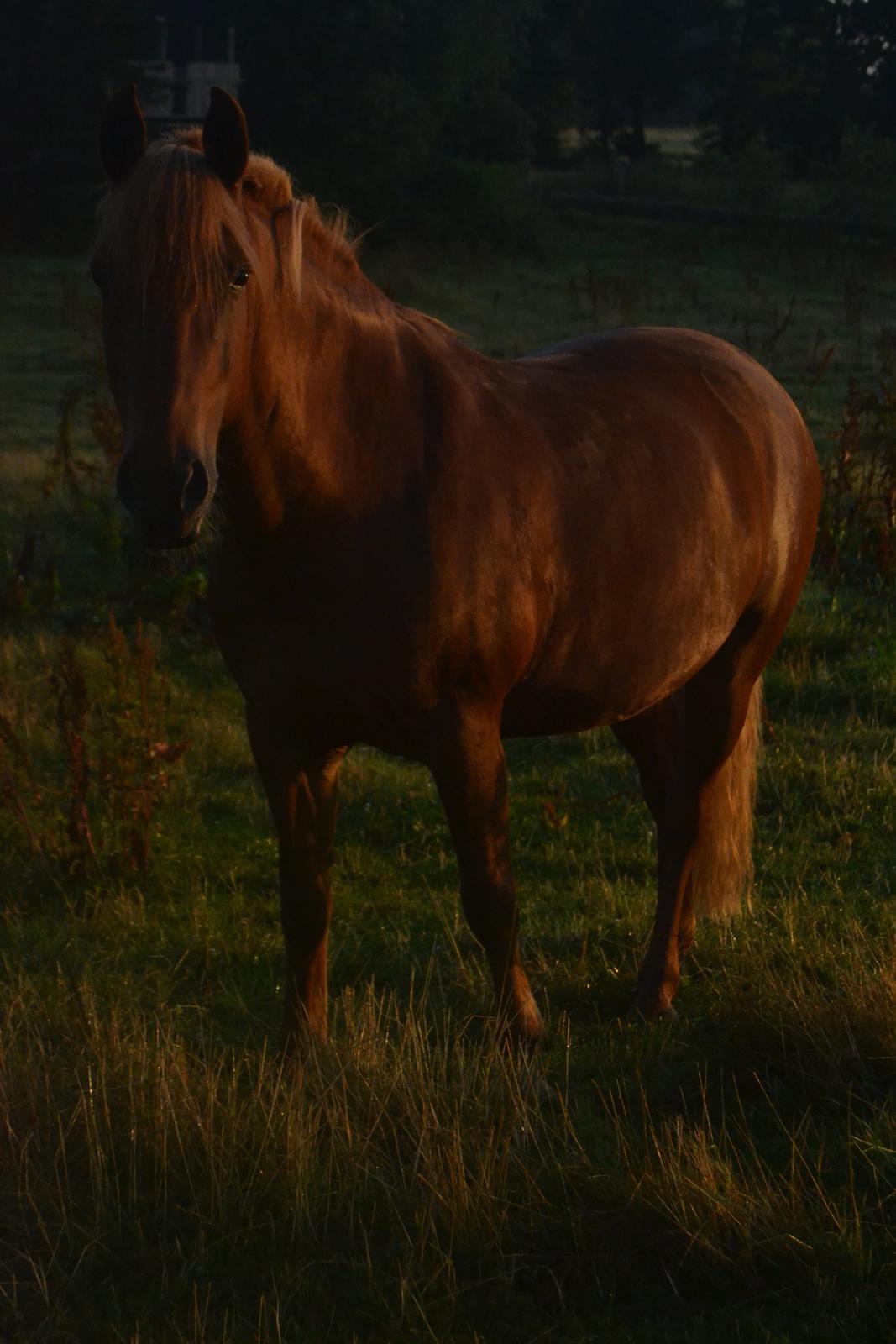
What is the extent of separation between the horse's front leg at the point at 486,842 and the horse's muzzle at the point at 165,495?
930mm

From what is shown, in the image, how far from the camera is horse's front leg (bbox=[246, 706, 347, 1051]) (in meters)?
3.47

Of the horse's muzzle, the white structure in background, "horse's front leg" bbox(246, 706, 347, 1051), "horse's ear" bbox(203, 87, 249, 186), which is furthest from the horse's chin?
the white structure in background

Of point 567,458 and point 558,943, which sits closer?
point 567,458

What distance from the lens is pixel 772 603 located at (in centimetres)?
451

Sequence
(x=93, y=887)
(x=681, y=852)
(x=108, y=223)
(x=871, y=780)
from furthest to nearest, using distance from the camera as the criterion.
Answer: (x=871, y=780), (x=93, y=887), (x=681, y=852), (x=108, y=223)

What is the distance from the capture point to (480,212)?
2770cm

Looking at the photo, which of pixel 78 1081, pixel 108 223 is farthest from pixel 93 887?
pixel 108 223

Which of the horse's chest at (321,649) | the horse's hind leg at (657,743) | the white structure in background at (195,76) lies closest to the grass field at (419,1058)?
the horse's hind leg at (657,743)

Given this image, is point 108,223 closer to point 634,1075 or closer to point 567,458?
point 567,458

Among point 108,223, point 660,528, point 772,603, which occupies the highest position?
point 108,223

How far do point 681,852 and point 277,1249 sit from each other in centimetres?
198

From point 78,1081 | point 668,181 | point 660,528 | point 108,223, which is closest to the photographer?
point 108,223

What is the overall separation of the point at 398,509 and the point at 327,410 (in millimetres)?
259

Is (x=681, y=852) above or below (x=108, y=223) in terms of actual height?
below
